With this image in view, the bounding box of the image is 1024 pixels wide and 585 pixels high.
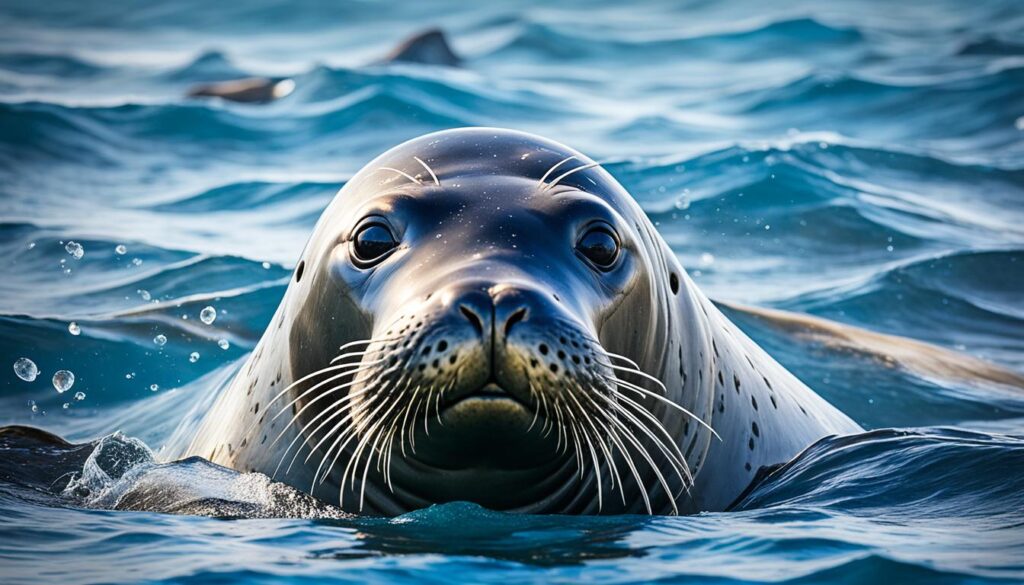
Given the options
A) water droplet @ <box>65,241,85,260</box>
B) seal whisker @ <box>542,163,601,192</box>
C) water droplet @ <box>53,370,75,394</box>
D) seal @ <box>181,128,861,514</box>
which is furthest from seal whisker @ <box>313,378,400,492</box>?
water droplet @ <box>65,241,85,260</box>

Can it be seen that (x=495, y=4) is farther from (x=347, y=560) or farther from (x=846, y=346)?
(x=347, y=560)

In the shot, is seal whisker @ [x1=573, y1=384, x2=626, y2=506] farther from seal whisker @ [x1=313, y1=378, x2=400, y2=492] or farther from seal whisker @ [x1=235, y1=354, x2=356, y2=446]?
seal whisker @ [x1=235, y1=354, x2=356, y2=446]

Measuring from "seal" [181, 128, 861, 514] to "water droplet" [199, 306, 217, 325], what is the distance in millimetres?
2740

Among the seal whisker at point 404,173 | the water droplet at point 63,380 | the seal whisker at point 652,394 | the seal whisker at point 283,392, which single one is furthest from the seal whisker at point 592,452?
the water droplet at point 63,380

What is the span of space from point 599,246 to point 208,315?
402 centimetres

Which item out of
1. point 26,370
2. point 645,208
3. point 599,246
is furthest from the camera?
point 645,208

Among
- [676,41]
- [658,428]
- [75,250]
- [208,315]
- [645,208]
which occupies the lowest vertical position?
[658,428]

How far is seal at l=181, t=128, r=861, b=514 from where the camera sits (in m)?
3.34

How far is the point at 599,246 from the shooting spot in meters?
3.90

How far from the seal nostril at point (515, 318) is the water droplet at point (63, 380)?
13.7 feet

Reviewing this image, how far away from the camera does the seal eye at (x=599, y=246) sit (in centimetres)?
388

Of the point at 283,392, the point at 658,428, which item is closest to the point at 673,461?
the point at 658,428

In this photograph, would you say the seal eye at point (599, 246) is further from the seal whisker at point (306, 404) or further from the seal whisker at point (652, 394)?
the seal whisker at point (306, 404)

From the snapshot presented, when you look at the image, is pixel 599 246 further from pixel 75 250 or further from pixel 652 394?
pixel 75 250
